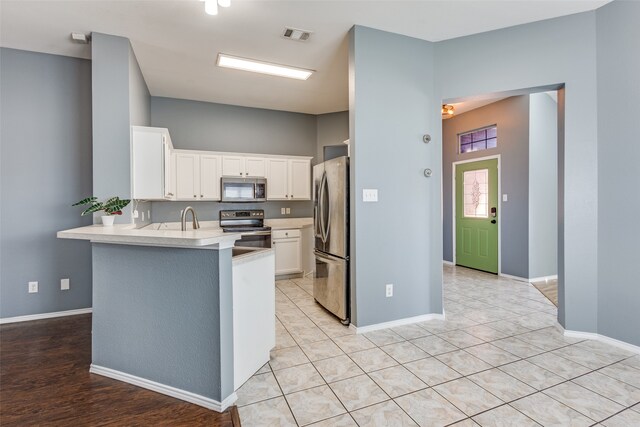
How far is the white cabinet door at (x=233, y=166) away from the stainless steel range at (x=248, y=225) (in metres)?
0.66

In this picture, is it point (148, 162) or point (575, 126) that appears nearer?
point (575, 126)

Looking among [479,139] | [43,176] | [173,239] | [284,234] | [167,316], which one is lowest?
[167,316]

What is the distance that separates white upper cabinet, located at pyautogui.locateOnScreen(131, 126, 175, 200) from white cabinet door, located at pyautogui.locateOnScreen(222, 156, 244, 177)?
167 cm

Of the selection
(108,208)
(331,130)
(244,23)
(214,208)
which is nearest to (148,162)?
(108,208)

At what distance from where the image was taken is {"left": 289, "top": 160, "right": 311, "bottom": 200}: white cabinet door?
5.54m

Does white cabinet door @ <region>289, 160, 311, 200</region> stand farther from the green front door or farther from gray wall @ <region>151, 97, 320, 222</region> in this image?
the green front door

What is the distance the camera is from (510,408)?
6.11 ft

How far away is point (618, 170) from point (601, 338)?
149 centimetres

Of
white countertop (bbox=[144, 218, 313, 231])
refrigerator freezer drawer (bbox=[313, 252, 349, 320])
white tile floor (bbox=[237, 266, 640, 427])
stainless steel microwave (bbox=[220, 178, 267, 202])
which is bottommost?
white tile floor (bbox=[237, 266, 640, 427])

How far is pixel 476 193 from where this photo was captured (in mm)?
5699

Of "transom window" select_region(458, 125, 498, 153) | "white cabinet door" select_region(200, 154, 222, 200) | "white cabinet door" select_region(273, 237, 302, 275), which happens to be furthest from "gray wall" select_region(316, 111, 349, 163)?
"transom window" select_region(458, 125, 498, 153)

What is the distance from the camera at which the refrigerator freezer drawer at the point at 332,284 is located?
10.5ft

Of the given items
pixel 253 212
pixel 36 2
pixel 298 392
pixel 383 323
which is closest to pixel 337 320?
pixel 383 323

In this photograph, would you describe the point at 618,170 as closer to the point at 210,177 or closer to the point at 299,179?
the point at 299,179
